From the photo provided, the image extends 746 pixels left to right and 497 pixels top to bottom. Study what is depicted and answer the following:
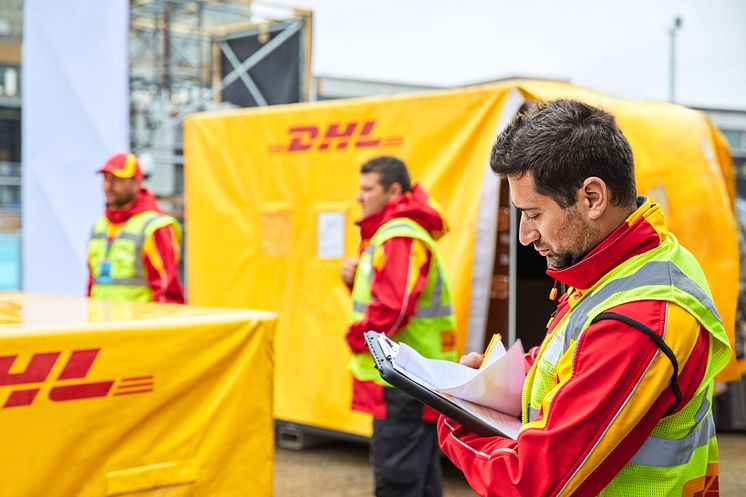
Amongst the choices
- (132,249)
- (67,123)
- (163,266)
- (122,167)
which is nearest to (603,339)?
(163,266)

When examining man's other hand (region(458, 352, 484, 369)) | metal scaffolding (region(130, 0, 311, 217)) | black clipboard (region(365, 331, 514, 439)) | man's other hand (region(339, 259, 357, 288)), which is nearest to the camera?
black clipboard (region(365, 331, 514, 439))

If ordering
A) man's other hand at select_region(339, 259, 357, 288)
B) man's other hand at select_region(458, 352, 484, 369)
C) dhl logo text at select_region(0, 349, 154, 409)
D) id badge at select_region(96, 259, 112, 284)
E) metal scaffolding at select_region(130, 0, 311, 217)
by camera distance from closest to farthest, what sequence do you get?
man's other hand at select_region(458, 352, 484, 369) < dhl logo text at select_region(0, 349, 154, 409) < man's other hand at select_region(339, 259, 357, 288) < id badge at select_region(96, 259, 112, 284) < metal scaffolding at select_region(130, 0, 311, 217)

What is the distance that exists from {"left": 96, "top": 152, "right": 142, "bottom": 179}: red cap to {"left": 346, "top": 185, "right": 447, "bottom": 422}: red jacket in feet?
6.91

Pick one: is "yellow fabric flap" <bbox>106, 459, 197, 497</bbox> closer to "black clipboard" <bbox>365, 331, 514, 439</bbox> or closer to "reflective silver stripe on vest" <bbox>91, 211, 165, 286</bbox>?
"black clipboard" <bbox>365, 331, 514, 439</bbox>

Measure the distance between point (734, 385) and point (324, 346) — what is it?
3.30 meters

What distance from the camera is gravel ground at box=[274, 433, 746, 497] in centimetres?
547

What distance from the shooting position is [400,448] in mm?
4043

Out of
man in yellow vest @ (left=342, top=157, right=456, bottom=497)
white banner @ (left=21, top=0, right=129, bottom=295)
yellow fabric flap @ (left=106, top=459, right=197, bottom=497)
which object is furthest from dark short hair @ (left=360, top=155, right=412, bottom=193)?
white banner @ (left=21, top=0, right=129, bottom=295)

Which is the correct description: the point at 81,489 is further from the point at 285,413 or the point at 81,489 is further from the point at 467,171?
the point at 285,413

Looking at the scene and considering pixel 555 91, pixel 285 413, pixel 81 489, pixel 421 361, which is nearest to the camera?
pixel 421 361

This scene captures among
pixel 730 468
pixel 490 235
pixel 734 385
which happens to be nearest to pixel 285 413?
pixel 490 235

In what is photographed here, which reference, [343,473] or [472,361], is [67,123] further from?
[472,361]

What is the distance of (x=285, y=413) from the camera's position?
644 centimetres

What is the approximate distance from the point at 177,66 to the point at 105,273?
24.4ft
